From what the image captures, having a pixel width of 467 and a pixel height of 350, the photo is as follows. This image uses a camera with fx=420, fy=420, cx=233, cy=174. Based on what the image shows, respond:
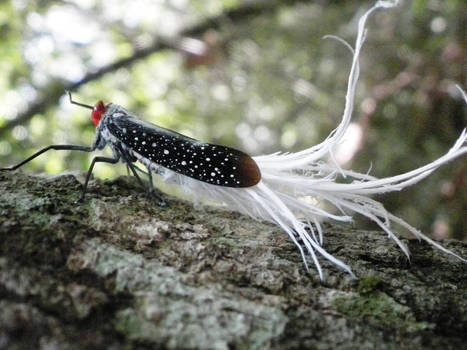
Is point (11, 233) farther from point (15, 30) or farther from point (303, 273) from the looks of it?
point (15, 30)

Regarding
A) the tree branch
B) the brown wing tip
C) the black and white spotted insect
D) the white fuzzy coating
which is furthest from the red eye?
the tree branch

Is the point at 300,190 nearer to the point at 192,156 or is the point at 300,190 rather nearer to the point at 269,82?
the point at 192,156

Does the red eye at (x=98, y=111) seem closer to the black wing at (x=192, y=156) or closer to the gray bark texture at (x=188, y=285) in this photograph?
the black wing at (x=192, y=156)

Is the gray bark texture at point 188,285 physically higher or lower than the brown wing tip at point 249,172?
lower

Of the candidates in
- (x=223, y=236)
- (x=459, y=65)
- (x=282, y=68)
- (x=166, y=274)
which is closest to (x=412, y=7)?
(x=459, y=65)

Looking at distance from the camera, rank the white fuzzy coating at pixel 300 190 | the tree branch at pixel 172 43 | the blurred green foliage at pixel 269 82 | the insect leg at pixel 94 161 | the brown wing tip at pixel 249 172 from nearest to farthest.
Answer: the insect leg at pixel 94 161 → the white fuzzy coating at pixel 300 190 → the brown wing tip at pixel 249 172 → the blurred green foliage at pixel 269 82 → the tree branch at pixel 172 43

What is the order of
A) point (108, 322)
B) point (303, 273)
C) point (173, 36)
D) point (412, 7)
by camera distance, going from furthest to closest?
point (173, 36) → point (412, 7) → point (303, 273) → point (108, 322)

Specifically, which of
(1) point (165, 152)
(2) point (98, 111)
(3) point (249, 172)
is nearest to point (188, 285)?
(3) point (249, 172)

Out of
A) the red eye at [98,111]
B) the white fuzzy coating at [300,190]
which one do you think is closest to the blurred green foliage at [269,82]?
the red eye at [98,111]
